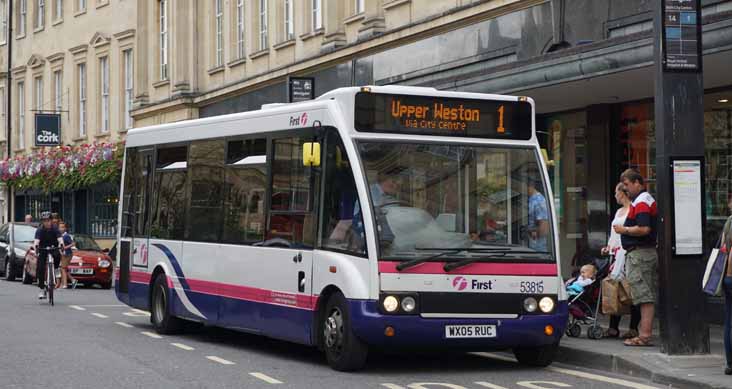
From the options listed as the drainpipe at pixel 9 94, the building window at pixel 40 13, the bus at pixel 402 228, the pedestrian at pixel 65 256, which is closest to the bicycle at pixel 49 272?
the pedestrian at pixel 65 256

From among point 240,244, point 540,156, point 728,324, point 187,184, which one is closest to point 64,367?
point 240,244

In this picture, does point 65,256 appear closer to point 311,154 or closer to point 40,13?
point 311,154

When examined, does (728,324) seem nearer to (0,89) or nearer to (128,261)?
(128,261)

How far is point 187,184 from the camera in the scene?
16.9 meters

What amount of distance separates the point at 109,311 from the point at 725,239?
1285cm

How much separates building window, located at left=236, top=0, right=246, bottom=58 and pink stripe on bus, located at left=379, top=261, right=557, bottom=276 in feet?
78.1

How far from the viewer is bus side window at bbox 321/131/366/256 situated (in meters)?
12.7

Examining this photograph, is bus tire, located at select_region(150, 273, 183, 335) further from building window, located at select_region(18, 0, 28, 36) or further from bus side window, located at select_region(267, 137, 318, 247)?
building window, located at select_region(18, 0, 28, 36)

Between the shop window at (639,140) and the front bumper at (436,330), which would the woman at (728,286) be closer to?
the front bumper at (436,330)

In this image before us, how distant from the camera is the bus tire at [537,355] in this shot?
1334cm

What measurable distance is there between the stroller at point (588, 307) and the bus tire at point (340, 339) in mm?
3384

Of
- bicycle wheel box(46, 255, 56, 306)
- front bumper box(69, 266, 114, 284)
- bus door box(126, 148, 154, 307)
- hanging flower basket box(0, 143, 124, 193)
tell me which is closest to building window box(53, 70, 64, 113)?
hanging flower basket box(0, 143, 124, 193)

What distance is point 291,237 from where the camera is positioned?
13.9 meters

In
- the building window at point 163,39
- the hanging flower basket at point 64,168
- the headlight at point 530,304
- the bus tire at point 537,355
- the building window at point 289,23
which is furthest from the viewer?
the hanging flower basket at point 64,168
